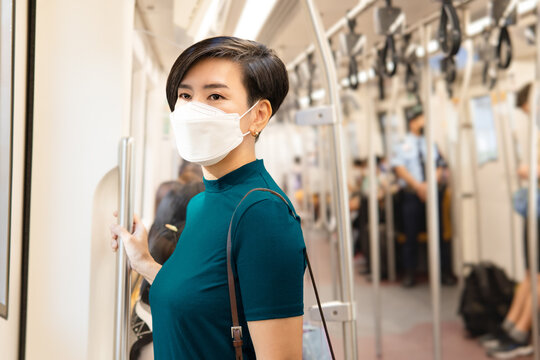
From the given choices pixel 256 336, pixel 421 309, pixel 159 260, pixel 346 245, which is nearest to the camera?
pixel 256 336

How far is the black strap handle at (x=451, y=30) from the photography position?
6.31ft

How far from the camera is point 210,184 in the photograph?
1.02m

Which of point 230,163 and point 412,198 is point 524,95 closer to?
point 412,198

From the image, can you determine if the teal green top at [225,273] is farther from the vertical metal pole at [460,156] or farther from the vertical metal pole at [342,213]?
the vertical metal pole at [460,156]

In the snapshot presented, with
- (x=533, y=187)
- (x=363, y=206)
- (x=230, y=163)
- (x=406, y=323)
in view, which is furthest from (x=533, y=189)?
(x=363, y=206)

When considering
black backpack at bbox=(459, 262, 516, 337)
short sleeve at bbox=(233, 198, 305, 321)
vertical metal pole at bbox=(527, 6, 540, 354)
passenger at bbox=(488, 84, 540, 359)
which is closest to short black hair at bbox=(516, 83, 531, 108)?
passenger at bbox=(488, 84, 540, 359)

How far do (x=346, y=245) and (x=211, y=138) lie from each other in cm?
57

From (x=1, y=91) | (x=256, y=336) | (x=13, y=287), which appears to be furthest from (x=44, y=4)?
(x=256, y=336)

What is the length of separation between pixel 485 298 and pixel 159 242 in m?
3.73

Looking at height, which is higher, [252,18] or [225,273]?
[252,18]

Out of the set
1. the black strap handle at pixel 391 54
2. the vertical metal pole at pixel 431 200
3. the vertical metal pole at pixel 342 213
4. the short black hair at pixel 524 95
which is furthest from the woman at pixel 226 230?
the short black hair at pixel 524 95

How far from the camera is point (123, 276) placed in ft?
3.81

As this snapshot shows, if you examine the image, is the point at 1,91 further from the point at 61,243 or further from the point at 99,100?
the point at 61,243

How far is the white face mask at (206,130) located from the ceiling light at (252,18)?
0.47 metres
